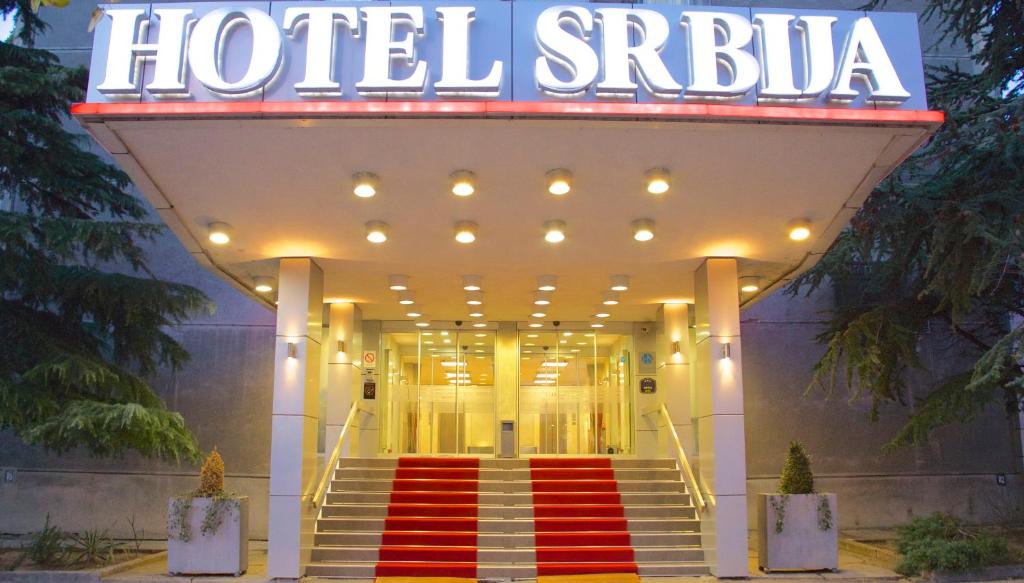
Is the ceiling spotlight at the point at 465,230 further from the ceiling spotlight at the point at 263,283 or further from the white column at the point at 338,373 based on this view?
the white column at the point at 338,373

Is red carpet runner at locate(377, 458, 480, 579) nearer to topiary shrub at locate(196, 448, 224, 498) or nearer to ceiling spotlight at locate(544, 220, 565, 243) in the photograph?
topiary shrub at locate(196, 448, 224, 498)

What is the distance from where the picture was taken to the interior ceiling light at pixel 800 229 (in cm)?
1080

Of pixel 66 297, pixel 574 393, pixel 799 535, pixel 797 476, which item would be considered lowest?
pixel 799 535

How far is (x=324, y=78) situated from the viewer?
302 inches

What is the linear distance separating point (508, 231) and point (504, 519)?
5224 mm

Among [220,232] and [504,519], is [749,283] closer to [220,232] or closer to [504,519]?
[504,519]

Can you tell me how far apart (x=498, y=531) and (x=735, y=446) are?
160 inches

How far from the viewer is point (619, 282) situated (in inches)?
561

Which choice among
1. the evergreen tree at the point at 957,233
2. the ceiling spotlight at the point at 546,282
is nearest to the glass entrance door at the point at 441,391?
the ceiling spotlight at the point at 546,282

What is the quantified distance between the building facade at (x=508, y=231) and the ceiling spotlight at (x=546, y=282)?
0.05 m

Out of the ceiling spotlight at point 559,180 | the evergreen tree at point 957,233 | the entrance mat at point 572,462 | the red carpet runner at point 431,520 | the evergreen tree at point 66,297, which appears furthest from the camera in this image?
the entrance mat at point 572,462

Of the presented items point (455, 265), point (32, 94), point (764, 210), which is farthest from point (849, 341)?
point (32, 94)

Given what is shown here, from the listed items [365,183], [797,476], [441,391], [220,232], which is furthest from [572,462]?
[365,183]

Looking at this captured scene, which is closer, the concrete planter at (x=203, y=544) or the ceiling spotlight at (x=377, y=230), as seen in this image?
the ceiling spotlight at (x=377, y=230)
